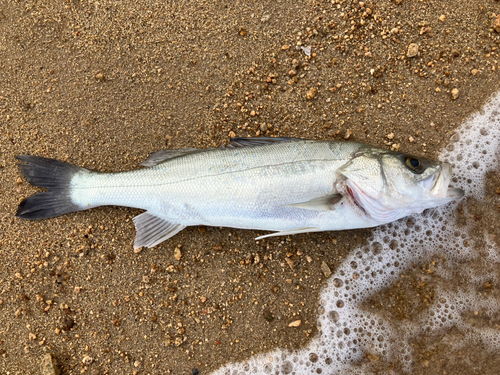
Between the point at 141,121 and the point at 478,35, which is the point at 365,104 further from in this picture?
the point at 141,121

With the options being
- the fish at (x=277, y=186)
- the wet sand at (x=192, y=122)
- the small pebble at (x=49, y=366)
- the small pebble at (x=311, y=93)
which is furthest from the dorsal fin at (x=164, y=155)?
the small pebble at (x=49, y=366)

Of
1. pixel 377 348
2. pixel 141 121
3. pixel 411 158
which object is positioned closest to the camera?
pixel 411 158

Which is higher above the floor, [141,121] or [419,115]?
[419,115]

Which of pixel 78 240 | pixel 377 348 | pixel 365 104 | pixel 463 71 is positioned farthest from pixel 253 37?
pixel 377 348

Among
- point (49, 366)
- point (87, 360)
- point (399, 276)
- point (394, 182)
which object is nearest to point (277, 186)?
point (394, 182)

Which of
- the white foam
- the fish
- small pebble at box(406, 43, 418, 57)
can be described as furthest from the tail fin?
small pebble at box(406, 43, 418, 57)

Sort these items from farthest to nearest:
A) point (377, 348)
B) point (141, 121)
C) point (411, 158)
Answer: point (141, 121)
point (377, 348)
point (411, 158)

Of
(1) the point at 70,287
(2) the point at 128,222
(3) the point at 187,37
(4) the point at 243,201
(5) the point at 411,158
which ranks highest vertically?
(3) the point at 187,37

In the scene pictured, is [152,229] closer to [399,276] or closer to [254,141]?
[254,141]
